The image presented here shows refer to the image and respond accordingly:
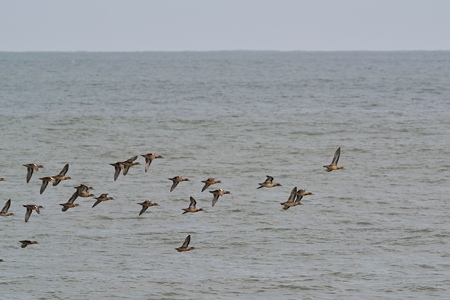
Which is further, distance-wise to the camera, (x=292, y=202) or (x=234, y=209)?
(x=234, y=209)

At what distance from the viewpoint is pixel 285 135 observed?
76875mm

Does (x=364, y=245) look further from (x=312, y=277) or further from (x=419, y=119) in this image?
(x=419, y=119)

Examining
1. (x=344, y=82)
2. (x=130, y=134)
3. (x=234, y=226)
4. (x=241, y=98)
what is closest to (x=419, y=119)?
(x=130, y=134)

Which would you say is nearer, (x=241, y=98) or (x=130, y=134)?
(x=130, y=134)

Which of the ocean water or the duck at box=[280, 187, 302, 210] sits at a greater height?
the duck at box=[280, 187, 302, 210]

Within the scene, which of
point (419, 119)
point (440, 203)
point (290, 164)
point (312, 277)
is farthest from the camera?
point (419, 119)

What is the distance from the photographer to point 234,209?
47.9 metres

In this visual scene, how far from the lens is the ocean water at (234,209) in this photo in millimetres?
36094

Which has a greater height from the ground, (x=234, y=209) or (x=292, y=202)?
(x=292, y=202)

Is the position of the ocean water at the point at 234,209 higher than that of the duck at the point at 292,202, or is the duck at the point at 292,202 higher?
the duck at the point at 292,202

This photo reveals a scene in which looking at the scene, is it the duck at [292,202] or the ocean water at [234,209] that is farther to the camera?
the duck at [292,202]

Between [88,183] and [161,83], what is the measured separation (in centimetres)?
10227

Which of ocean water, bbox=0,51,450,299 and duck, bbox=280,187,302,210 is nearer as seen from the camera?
ocean water, bbox=0,51,450,299

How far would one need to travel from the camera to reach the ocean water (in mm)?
→ 36094
